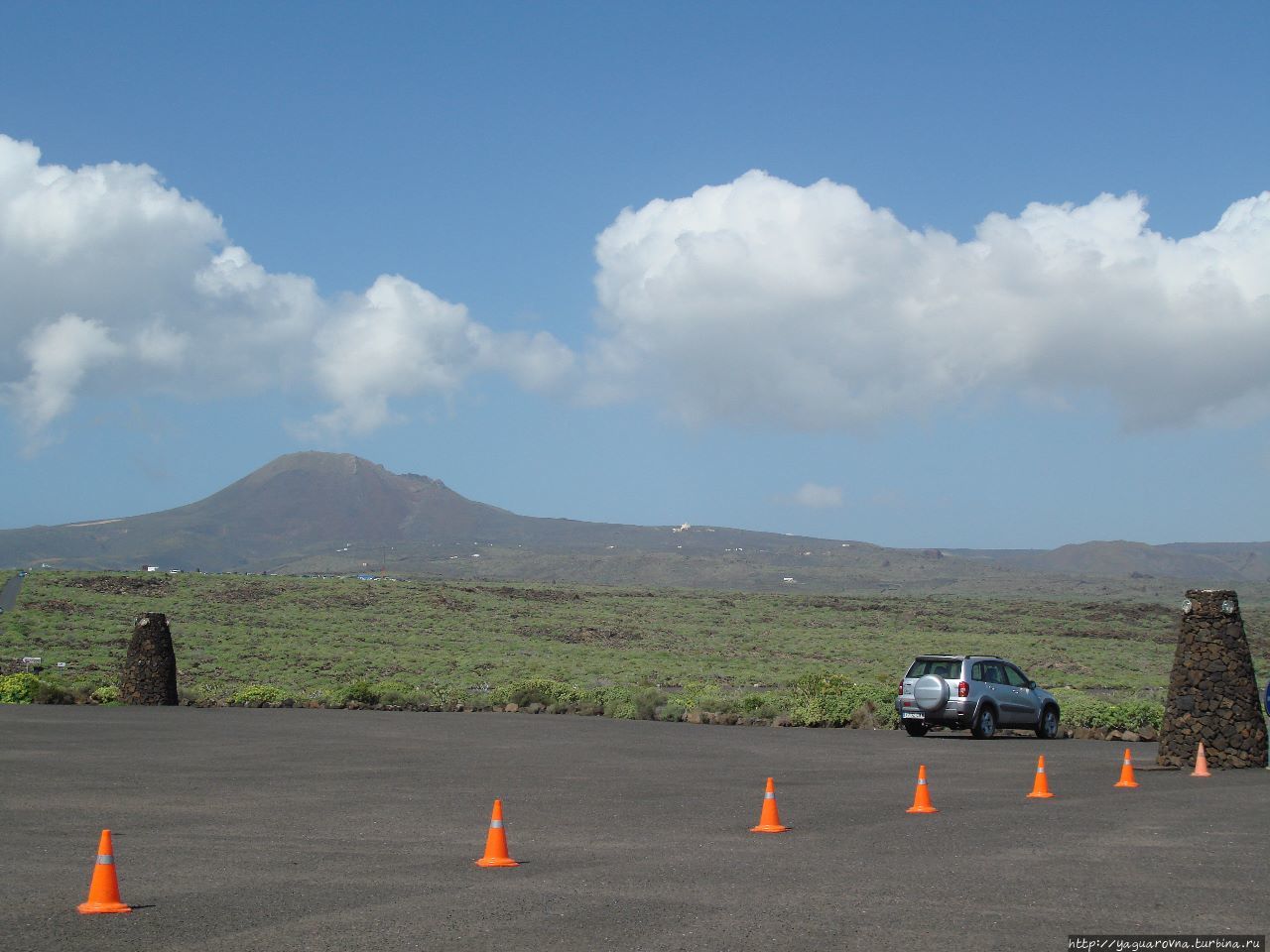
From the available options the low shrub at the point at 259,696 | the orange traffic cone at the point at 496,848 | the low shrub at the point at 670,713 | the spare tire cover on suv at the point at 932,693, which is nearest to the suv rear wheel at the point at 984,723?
the spare tire cover on suv at the point at 932,693

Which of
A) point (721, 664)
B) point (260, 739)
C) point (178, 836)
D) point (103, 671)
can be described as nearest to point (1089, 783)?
point (178, 836)

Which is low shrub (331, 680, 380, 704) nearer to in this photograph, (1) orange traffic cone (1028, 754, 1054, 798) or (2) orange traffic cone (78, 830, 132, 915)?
(1) orange traffic cone (1028, 754, 1054, 798)

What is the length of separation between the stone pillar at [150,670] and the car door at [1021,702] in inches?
820

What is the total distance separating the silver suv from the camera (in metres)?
27.1

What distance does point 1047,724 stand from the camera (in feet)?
93.8

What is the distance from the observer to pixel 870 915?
924cm

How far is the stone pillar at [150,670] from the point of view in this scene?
35.7 meters

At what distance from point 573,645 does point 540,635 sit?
4917mm

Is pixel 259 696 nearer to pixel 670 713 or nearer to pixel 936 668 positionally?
pixel 670 713

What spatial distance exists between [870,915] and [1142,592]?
188 metres

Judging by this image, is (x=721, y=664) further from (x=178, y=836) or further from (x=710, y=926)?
(x=710, y=926)

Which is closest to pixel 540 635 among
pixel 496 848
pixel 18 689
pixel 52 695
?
pixel 52 695

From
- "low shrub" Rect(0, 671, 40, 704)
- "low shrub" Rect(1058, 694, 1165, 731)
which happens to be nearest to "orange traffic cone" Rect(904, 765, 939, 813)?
"low shrub" Rect(1058, 694, 1165, 731)

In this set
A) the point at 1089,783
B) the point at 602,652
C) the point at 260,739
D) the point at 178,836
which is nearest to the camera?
the point at 178,836
